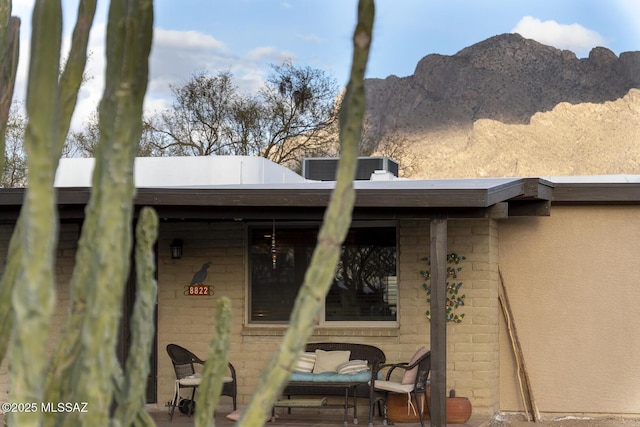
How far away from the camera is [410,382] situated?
9805 mm

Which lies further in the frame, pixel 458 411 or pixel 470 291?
pixel 470 291

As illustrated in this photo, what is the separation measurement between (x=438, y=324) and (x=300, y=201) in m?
1.74

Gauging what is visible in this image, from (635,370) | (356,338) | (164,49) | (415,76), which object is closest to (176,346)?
(356,338)

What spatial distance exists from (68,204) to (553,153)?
3785cm

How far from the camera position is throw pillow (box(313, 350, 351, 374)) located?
10359mm

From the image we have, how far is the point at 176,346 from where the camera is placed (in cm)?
1057

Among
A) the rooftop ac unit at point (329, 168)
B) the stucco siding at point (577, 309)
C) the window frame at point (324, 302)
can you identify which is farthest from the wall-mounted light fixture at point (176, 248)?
the rooftop ac unit at point (329, 168)

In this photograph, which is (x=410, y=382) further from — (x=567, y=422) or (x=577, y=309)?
(x=577, y=309)

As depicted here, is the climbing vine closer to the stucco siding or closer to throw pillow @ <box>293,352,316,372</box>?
the stucco siding

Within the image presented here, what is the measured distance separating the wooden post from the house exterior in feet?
4.85

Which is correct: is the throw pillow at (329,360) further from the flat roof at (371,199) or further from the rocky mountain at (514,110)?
the rocky mountain at (514,110)

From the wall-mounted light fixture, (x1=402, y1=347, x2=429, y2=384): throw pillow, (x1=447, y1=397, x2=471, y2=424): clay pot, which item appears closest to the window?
the wall-mounted light fixture

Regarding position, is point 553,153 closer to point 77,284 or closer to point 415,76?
point 415,76

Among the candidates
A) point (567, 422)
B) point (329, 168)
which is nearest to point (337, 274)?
point (567, 422)
